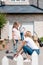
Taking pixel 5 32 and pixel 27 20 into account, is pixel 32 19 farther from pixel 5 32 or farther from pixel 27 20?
pixel 5 32

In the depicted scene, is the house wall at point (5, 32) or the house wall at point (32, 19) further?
the house wall at point (5, 32)

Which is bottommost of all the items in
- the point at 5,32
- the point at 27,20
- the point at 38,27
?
the point at 5,32

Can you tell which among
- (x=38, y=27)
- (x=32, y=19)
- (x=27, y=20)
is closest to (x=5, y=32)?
(x=27, y=20)

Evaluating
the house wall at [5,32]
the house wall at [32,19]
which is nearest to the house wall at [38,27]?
the house wall at [32,19]

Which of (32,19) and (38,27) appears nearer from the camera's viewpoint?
(32,19)

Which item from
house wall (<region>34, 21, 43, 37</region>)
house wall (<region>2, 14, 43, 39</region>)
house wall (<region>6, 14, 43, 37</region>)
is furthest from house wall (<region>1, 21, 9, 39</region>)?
house wall (<region>34, 21, 43, 37</region>)

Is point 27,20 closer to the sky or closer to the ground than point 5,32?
closer to the sky

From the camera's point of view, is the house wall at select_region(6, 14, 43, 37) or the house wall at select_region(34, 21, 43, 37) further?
the house wall at select_region(34, 21, 43, 37)

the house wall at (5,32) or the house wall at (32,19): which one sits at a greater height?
the house wall at (32,19)

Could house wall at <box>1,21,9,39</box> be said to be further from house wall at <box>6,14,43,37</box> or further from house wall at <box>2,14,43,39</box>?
house wall at <box>6,14,43,37</box>

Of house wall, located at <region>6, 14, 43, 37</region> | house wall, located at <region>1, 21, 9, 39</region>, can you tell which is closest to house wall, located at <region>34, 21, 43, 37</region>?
house wall, located at <region>6, 14, 43, 37</region>

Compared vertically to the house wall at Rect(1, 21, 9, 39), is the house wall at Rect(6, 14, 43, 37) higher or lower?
higher

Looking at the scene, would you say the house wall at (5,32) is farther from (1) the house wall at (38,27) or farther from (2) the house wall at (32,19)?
(1) the house wall at (38,27)

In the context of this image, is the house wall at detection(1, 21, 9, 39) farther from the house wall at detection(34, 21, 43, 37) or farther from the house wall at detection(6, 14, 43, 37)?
the house wall at detection(34, 21, 43, 37)
